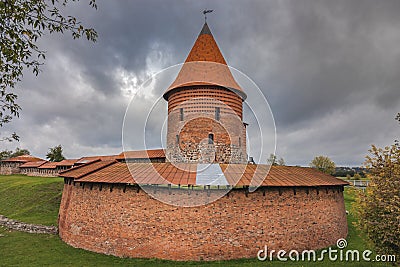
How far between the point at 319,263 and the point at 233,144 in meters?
7.25

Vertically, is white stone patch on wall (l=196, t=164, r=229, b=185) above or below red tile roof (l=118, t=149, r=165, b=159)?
below

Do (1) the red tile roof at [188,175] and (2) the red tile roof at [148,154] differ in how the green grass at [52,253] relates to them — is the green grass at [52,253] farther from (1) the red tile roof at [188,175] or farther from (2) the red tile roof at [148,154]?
(2) the red tile roof at [148,154]

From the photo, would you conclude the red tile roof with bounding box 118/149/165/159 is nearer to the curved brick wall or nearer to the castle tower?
the castle tower

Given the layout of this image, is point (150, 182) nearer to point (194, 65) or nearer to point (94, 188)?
point (94, 188)

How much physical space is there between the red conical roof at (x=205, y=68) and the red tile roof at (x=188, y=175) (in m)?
5.93

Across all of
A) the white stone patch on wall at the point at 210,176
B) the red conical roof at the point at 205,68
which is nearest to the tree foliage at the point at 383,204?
the white stone patch on wall at the point at 210,176

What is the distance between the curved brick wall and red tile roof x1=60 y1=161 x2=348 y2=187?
14.4 inches

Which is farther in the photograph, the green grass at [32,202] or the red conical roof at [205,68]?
the green grass at [32,202]

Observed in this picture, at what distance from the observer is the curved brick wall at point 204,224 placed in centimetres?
937

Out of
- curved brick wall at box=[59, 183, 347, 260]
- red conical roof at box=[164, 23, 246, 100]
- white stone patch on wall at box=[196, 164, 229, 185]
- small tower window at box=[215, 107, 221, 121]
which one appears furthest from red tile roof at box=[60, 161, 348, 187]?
red conical roof at box=[164, 23, 246, 100]

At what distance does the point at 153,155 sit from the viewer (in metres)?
21.4

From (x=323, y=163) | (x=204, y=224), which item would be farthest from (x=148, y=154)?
(x=323, y=163)

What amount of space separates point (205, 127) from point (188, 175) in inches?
201

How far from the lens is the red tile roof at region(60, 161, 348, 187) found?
973cm
